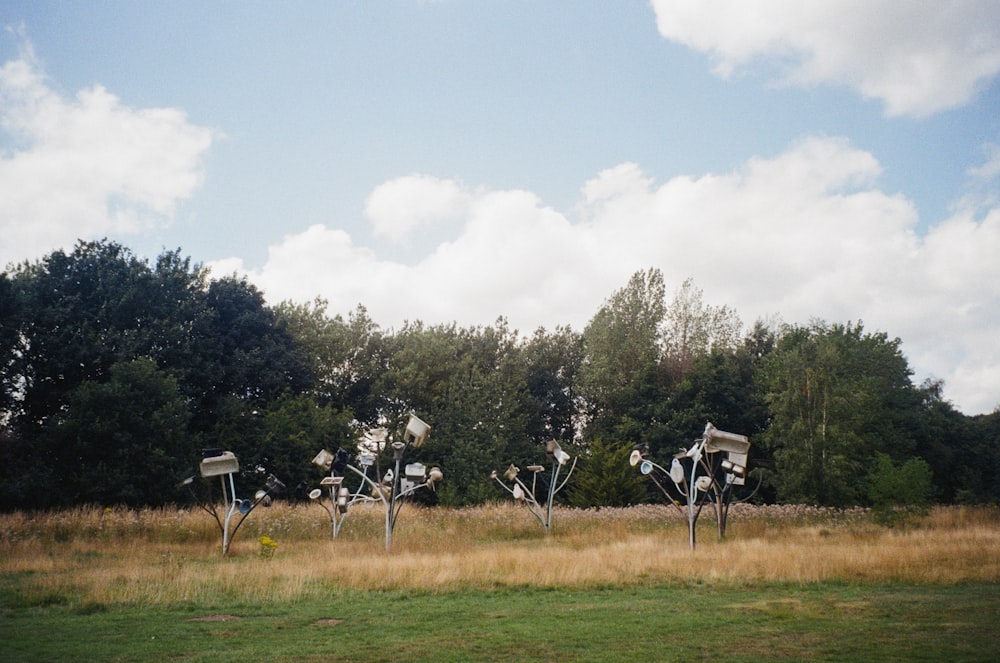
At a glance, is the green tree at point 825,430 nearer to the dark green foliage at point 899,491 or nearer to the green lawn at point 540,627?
the dark green foliage at point 899,491

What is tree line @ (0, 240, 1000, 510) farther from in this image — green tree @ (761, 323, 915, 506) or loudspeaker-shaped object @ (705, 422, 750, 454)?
loudspeaker-shaped object @ (705, 422, 750, 454)

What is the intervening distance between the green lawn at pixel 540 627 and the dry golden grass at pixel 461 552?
3.00 feet

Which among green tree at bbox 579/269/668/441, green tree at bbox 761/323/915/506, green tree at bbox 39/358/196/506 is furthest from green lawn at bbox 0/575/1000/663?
green tree at bbox 579/269/668/441

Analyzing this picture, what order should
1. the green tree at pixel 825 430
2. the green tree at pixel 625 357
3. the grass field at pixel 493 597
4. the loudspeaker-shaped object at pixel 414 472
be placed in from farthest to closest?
the green tree at pixel 625 357 → the green tree at pixel 825 430 → the loudspeaker-shaped object at pixel 414 472 → the grass field at pixel 493 597

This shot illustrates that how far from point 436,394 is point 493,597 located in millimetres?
37348

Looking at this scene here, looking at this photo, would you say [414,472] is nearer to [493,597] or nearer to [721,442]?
[721,442]

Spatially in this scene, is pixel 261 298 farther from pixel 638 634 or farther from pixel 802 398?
pixel 638 634

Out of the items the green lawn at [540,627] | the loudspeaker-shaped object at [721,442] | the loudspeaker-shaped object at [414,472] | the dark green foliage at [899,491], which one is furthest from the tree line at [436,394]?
the green lawn at [540,627]

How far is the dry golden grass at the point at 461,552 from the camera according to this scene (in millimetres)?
12758

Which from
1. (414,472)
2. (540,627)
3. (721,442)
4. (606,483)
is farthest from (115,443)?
(540,627)

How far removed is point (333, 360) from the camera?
162 ft

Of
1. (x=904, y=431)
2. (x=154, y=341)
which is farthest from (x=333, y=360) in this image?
(x=904, y=431)

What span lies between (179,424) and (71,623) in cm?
2406

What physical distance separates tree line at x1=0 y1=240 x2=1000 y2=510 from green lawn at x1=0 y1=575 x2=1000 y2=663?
30.4ft
